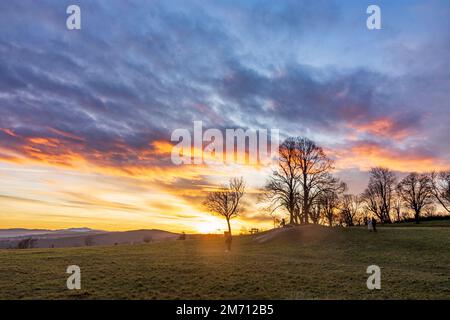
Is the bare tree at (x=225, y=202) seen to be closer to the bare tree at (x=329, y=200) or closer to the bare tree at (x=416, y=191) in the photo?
the bare tree at (x=329, y=200)

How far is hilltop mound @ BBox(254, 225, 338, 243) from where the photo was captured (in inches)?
1527

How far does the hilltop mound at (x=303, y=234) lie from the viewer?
3878 cm

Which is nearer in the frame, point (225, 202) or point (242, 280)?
point (242, 280)

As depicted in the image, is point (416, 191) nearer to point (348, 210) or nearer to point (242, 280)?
point (348, 210)

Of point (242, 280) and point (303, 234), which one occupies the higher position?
point (242, 280)

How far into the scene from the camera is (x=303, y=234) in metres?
41.1

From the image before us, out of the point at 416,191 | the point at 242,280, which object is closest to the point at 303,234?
the point at 242,280

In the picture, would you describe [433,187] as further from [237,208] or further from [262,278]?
[262,278]

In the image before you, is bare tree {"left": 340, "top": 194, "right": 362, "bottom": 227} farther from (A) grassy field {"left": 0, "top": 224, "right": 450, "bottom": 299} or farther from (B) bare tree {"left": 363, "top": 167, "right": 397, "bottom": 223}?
(A) grassy field {"left": 0, "top": 224, "right": 450, "bottom": 299}

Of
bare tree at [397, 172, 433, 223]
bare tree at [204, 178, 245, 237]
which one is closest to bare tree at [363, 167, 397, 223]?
bare tree at [397, 172, 433, 223]

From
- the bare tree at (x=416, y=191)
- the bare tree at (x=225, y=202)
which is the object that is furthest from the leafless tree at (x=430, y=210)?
the bare tree at (x=225, y=202)

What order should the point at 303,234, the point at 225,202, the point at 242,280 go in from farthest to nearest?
the point at 225,202
the point at 303,234
the point at 242,280

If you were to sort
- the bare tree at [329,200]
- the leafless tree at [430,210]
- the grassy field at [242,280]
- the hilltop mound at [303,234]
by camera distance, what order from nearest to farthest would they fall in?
the grassy field at [242,280], the hilltop mound at [303,234], the bare tree at [329,200], the leafless tree at [430,210]

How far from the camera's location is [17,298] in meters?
13.1
